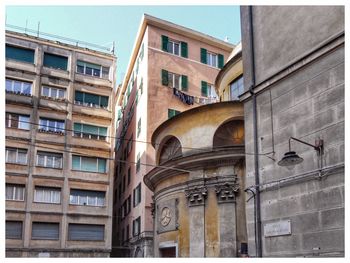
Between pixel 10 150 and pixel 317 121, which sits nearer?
pixel 317 121

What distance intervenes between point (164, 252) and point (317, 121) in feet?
35.7

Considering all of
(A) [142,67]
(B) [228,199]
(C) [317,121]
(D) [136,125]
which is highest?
(A) [142,67]

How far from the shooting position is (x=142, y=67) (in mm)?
39281

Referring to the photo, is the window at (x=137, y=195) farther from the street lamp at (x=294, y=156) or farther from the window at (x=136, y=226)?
the street lamp at (x=294, y=156)

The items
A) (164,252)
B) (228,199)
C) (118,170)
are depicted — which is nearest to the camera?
(228,199)

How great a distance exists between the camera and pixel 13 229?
3231cm

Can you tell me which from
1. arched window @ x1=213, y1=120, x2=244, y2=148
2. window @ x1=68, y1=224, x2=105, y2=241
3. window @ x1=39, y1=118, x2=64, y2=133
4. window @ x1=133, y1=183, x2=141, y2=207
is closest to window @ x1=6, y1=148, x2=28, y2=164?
window @ x1=39, y1=118, x2=64, y2=133

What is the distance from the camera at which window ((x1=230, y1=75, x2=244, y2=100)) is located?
23.3 m

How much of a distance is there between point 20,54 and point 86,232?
48.9 feet

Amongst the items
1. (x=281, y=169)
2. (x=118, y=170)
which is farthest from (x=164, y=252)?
(x=118, y=170)

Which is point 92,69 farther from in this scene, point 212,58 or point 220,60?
point 220,60

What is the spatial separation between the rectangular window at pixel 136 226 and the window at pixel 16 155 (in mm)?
9371

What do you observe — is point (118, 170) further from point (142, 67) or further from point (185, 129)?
point (185, 129)

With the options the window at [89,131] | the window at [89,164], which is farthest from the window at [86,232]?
the window at [89,131]
